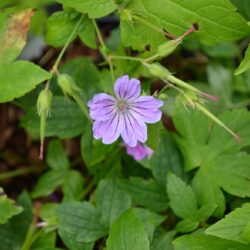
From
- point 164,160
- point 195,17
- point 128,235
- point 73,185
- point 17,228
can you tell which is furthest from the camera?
point 73,185

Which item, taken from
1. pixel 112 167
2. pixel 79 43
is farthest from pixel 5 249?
pixel 79 43

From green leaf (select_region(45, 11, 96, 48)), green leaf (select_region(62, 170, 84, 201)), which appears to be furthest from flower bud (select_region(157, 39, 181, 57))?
green leaf (select_region(62, 170, 84, 201))

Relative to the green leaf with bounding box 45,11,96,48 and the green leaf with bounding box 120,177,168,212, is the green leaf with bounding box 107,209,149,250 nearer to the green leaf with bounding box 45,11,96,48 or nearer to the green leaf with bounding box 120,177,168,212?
the green leaf with bounding box 120,177,168,212

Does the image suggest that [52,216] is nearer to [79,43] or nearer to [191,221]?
[191,221]

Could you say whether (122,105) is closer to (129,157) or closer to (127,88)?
(127,88)

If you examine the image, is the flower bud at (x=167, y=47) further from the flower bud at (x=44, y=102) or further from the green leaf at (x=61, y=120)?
the green leaf at (x=61, y=120)

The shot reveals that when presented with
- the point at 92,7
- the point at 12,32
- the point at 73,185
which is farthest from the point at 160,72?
the point at 73,185

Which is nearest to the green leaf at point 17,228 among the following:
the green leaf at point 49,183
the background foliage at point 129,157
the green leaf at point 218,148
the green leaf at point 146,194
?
the background foliage at point 129,157

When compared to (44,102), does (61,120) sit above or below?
below
